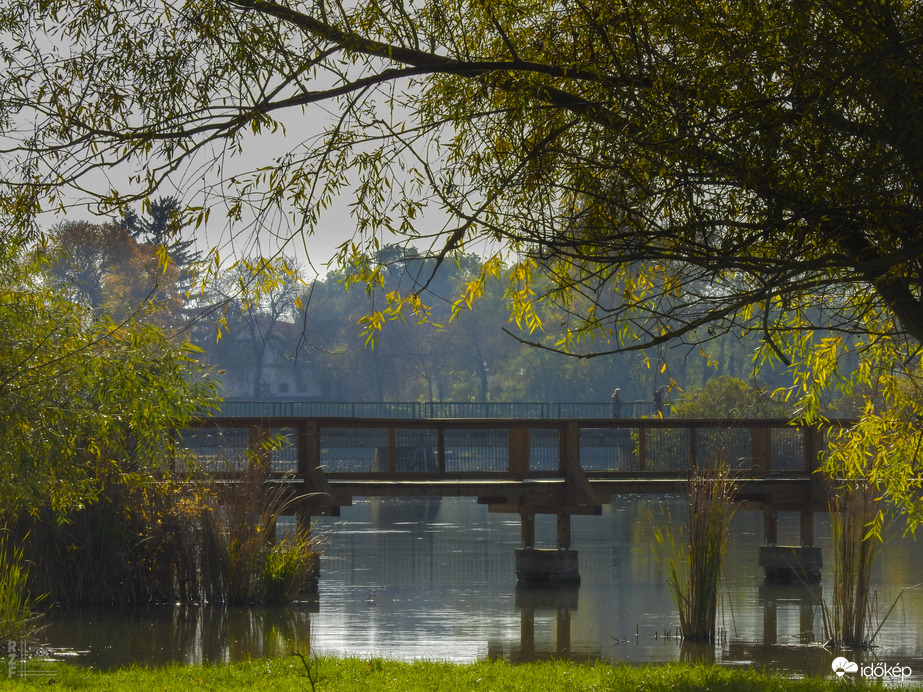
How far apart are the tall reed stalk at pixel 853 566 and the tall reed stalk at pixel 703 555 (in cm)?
103

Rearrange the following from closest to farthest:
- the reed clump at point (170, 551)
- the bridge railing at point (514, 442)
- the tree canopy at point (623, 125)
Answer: the tree canopy at point (623, 125) < the reed clump at point (170, 551) < the bridge railing at point (514, 442)

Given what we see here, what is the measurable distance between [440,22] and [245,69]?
3.95 feet

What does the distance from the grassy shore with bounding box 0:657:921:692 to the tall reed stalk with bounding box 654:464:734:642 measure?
1.75m

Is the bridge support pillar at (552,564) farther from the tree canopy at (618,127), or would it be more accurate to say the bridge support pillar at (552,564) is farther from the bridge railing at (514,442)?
the tree canopy at (618,127)

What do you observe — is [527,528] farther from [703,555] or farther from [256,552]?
[703,555]

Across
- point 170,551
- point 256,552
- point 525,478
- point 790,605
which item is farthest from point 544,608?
point 170,551

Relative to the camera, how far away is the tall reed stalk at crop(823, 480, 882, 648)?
36.7 feet

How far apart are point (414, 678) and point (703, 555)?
3.67m

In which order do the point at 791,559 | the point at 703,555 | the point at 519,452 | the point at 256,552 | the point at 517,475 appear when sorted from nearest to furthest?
1. the point at 703,555
2. the point at 256,552
3. the point at 791,559
4. the point at 517,475
5. the point at 519,452

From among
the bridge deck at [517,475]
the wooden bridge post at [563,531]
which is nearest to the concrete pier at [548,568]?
the wooden bridge post at [563,531]

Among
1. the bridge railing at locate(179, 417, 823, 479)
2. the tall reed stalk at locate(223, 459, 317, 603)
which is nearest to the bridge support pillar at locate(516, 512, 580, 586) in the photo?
the bridge railing at locate(179, 417, 823, 479)

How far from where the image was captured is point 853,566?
11172 millimetres

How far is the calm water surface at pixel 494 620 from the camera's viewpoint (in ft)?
38.6

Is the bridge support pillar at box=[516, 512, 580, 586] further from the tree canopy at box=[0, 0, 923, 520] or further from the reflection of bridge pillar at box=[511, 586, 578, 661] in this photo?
the tree canopy at box=[0, 0, 923, 520]
